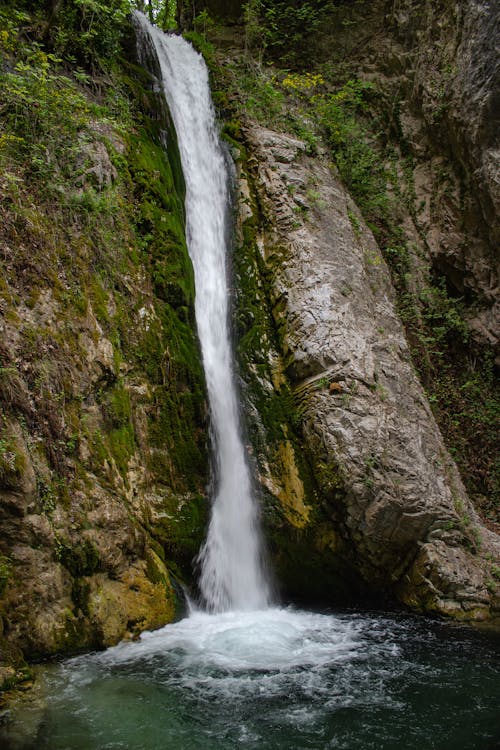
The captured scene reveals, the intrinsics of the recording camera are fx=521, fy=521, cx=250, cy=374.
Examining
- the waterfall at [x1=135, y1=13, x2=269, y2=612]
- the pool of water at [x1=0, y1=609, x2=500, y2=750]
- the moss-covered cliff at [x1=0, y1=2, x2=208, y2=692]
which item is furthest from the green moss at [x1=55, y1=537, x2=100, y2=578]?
the waterfall at [x1=135, y1=13, x2=269, y2=612]

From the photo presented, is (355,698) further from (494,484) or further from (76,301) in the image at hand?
(494,484)

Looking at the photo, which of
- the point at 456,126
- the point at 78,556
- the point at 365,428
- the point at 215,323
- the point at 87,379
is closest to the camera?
the point at 78,556

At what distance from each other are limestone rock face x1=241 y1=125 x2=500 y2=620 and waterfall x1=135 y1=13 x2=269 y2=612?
0.63 m

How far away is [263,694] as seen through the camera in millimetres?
4031

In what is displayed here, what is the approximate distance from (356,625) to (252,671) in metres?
2.02

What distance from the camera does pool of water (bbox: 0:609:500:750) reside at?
3.43 m

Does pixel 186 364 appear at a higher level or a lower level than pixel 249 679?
higher

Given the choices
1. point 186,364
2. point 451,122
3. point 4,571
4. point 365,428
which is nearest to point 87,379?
point 186,364

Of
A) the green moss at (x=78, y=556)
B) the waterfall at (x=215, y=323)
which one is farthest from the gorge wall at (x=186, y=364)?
the waterfall at (x=215, y=323)

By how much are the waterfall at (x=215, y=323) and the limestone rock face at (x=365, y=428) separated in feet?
2.08

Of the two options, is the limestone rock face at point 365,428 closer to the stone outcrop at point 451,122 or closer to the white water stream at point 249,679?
the white water stream at point 249,679

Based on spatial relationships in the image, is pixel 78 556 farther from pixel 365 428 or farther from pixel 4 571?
pixel 365 428

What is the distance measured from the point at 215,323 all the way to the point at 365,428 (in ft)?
8.90

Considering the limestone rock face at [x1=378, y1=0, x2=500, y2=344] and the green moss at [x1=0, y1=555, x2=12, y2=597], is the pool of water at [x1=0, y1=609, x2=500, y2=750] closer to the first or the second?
the green moss at [x1=0, y1=555, x2=12, y2=597]
